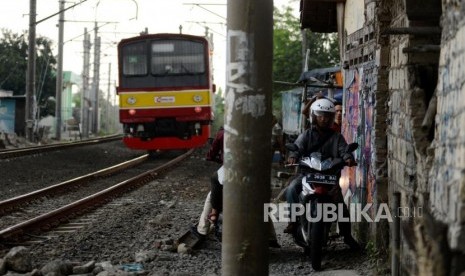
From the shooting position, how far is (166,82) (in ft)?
72.4

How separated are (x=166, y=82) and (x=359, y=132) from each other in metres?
13.7

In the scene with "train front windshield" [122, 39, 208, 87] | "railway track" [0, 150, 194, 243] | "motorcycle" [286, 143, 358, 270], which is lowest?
"railway track" [0, 150, 194, 243]

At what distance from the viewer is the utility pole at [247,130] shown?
4922 millimetres

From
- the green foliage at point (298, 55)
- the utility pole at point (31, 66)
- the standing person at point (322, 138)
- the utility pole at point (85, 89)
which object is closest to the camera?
the standing person at point (322, 138)

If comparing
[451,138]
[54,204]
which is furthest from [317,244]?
[54,204]

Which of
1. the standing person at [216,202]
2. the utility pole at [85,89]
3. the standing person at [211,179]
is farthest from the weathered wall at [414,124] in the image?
the utility pole at [85,89]

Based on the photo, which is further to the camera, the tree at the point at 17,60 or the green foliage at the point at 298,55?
the tree at the point at 17,60

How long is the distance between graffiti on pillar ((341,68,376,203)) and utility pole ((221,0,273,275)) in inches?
106

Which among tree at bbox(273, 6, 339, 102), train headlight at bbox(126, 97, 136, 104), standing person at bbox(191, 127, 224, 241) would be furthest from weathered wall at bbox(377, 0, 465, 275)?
tree at bbox(273, 6, 339, 102)

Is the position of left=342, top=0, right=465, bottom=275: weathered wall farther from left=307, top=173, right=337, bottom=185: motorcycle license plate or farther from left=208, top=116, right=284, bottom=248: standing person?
left=208, top=116, right=284, bottom=248: standing person

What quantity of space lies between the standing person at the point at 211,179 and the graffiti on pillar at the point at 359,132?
1.51 m

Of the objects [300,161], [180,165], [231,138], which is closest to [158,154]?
[180,165]

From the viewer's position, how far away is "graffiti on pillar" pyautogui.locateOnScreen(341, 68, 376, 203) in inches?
316

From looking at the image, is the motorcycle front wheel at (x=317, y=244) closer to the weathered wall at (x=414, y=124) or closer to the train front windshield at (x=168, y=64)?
the weathered wall at (x=414, y=124)
